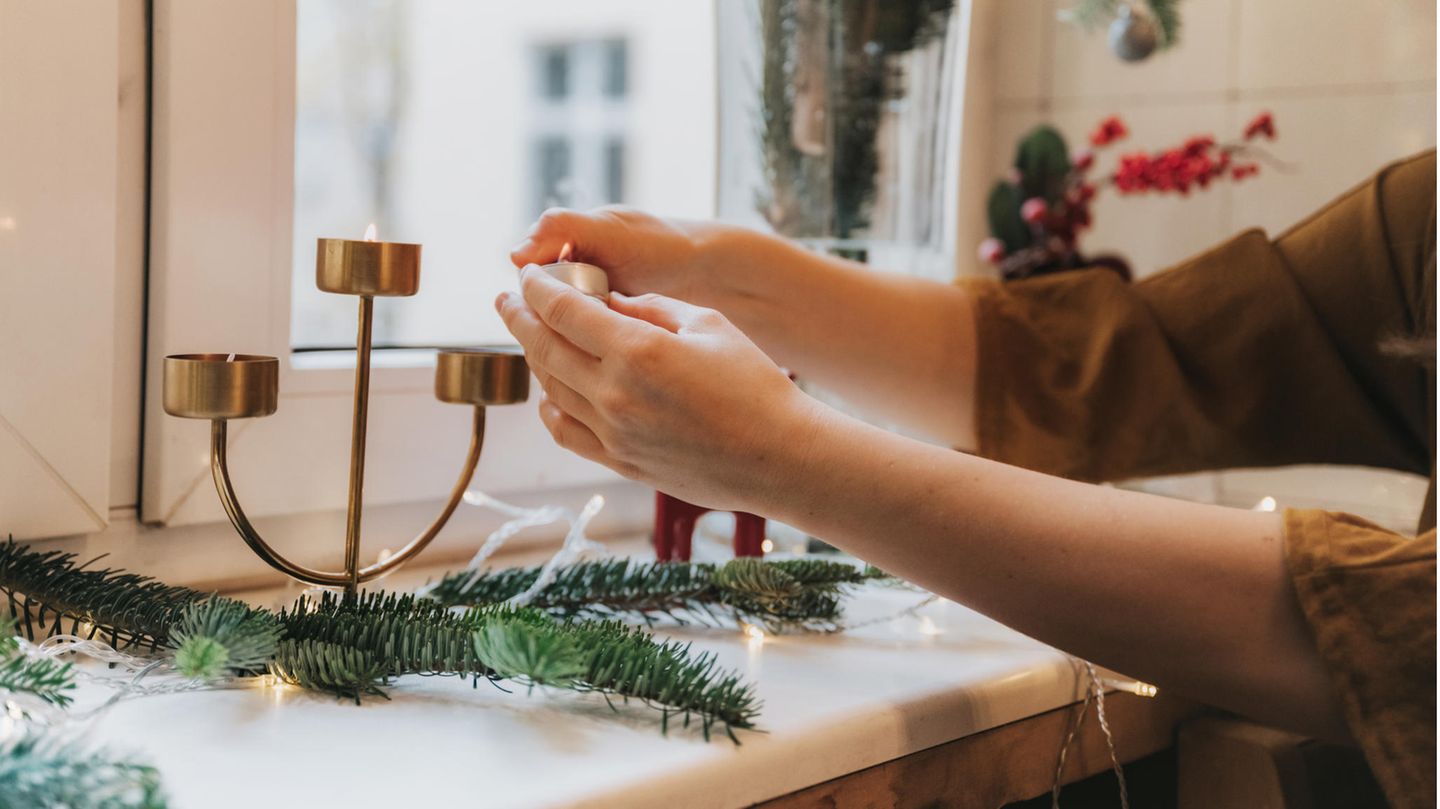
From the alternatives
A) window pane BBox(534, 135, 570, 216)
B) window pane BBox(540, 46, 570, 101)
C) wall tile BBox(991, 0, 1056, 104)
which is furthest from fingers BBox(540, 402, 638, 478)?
wall tile BBox(991, 0, 1056, 104)

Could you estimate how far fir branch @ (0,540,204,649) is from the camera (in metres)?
0.55

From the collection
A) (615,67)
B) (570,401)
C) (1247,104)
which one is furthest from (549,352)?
(1247,104)

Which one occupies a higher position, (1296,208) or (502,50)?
(502,50)

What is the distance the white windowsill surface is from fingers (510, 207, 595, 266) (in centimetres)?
24

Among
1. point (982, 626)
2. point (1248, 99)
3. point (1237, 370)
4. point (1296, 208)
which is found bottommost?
point (982, 626)

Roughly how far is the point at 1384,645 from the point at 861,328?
439mm

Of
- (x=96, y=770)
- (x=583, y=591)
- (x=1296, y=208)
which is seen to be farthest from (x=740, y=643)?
(x=1296, y=208)

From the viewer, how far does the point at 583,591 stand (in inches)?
26.9

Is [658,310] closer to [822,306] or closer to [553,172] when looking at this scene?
[822,306]

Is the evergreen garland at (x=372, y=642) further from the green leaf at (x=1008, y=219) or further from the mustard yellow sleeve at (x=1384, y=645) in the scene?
the green leaf at (x=1008, y=219)

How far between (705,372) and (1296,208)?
840 mm

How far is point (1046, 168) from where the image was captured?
4.04ft

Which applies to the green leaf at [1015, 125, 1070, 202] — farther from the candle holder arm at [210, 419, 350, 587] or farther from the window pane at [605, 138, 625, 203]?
the candle holder arm at [210, 419, 350, 587]

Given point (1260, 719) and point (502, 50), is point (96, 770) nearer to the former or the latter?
point (1260, 719)
